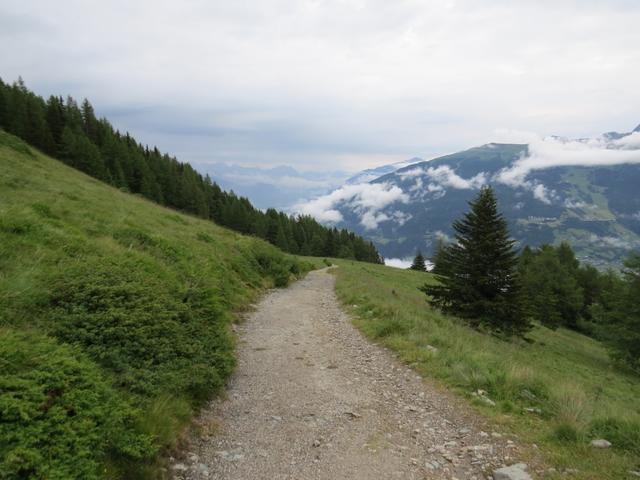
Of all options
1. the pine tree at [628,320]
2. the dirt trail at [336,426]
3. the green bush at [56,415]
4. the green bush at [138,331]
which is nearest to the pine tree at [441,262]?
the pine tree at [628,320]

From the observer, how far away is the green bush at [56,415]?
3496 millimetres

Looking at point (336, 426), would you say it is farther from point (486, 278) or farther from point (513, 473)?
point (486, 278)

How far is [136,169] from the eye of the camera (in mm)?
69000

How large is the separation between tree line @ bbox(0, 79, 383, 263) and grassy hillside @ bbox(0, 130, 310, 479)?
53832 millimetres

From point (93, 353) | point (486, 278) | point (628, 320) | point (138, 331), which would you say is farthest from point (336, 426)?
point (628, 320)

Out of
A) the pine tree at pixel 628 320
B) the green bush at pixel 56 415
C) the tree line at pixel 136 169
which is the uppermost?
the tree line at pixel 136 169

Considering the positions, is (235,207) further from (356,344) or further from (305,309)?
(356,344)

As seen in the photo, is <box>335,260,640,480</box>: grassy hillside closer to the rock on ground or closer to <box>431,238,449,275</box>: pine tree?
the rock on ground

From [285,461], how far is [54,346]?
3.61 metres

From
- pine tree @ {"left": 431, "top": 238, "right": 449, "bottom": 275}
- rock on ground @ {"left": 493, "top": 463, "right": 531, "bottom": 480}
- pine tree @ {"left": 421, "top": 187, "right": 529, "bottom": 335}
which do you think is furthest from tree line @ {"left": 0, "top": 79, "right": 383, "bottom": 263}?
rock on ground @ {"left": 493, "top": 463, "right": 531, "bottom": 480}

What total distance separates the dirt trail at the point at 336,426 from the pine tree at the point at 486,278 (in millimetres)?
14857

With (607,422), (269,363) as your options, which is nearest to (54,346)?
(269,363)

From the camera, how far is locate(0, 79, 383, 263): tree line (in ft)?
178

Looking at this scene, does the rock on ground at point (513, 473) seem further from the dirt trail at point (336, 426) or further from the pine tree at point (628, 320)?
the pine tree at point (628, 320)
